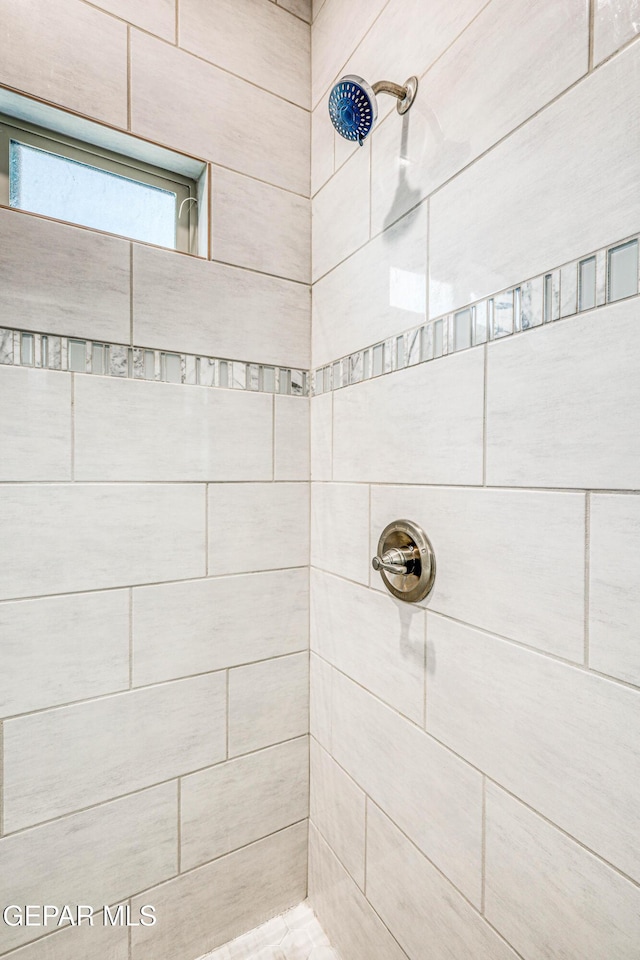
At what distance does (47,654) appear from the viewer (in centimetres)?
101

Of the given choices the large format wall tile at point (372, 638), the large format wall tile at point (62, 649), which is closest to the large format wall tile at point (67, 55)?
the large format wall tile at point (62, 649)

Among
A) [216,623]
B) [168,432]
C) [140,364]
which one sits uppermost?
[140,364]

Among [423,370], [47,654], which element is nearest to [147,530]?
[47,654]

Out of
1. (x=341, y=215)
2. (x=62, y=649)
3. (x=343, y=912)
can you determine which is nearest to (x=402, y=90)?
(x=341, y=215)

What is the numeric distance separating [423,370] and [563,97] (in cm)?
45

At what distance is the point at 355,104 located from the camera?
86cm

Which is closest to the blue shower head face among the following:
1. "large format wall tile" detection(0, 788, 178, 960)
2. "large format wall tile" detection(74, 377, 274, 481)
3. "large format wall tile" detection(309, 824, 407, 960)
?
"large format wall tile" detection(74, 377, 274, 481)

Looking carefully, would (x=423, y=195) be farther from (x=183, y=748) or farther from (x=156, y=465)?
(x=183, y=748)

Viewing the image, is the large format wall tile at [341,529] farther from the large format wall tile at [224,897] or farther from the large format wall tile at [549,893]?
the large format wall tile at [224,897]

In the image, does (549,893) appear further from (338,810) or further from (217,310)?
(217,310)

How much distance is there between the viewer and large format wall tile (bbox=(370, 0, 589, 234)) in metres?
0.69

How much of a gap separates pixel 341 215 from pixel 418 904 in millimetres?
1613

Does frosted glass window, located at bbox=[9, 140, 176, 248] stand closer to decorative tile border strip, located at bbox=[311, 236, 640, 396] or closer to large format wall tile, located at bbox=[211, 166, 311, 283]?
large format wall tile, located at bbox=[211, 166, 311, 283]

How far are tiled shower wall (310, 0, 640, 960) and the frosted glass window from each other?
0.47 m
